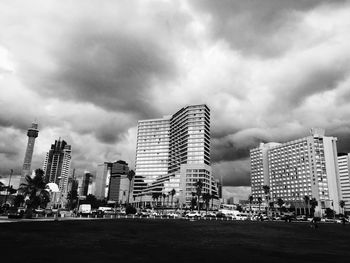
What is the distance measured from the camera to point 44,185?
67.4 m

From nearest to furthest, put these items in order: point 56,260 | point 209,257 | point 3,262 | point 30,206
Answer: point 3,262 < point 56,260 < point 209,257 < point 30,206

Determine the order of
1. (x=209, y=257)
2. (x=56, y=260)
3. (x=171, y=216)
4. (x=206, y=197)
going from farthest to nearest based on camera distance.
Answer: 1. (x=206, y=197)
2. (x=171, y=216)
3. (x=209, y=257)
4. (x=56, y=260)

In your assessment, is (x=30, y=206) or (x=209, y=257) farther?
(x=30, y=206)

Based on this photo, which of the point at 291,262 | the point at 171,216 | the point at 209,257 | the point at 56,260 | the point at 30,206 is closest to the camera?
the point at 56,260

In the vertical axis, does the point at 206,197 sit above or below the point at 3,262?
above

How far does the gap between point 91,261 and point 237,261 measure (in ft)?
24.6

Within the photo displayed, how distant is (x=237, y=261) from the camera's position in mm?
16875

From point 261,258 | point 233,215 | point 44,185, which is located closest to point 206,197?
point 233,215

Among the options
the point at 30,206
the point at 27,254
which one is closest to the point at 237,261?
the point at 27,254

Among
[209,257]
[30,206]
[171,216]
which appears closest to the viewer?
[209,257]

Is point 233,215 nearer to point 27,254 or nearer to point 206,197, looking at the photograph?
point 206,197

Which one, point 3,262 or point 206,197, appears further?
point 206,197

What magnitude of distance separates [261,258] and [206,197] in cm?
16585

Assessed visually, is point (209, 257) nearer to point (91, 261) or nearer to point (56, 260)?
point (91, 261)
